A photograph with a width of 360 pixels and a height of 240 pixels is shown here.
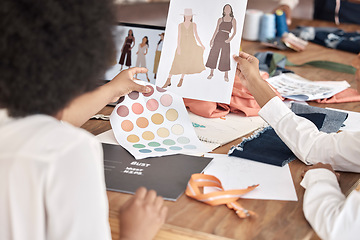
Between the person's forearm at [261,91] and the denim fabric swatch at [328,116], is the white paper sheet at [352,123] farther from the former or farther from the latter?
the person's forearm at [261,91]

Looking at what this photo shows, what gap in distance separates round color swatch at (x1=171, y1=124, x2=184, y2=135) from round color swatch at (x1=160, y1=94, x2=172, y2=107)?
81 millimetres

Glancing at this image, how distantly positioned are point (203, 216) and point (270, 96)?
1.64ft

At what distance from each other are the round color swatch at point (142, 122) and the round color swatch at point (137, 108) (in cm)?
2

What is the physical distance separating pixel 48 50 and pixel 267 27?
2.13 m

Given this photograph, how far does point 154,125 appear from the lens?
1.32 m

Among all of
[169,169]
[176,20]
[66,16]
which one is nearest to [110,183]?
[169,169]

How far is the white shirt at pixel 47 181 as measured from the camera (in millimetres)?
639

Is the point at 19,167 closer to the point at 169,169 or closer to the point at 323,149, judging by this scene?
the point at 169,169

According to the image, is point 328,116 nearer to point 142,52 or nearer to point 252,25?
point 142,52

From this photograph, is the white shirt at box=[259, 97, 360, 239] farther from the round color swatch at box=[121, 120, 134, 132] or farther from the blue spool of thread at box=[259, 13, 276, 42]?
the blue spool of thread at box=[259, 13, 276, 42]

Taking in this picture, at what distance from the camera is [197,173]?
3.54 feet

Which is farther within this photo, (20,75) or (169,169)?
(169,169)

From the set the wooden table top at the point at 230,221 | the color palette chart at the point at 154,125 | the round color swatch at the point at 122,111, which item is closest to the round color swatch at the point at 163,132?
the color palette chart at the point at 154,125

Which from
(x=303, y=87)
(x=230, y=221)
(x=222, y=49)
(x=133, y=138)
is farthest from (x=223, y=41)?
(x=230, y=221)
